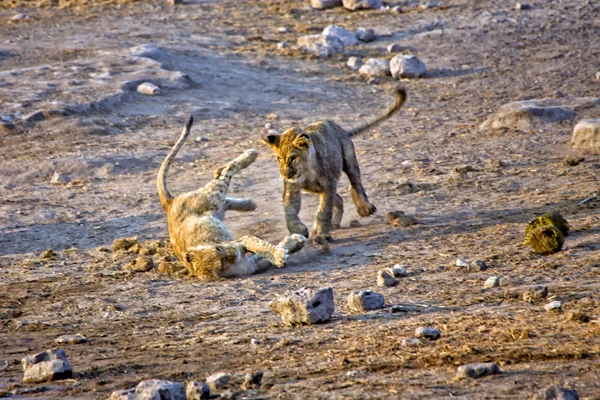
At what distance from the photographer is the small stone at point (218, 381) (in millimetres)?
5000

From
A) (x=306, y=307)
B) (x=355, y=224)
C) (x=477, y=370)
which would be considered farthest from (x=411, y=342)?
(x=355, y=224)

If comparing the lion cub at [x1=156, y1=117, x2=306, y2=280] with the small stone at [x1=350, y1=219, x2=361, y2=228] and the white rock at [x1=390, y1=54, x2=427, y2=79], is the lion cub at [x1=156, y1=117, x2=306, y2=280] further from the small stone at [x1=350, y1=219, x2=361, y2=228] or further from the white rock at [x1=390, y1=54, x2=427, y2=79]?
the white rock at [x1=390, y1=54, x2=427, y2=79]

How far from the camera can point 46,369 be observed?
547 centimetres

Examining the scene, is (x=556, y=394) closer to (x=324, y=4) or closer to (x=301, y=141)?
(x=301, y=141)

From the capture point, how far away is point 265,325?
6258 millimetres

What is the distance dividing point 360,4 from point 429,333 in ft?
42.6

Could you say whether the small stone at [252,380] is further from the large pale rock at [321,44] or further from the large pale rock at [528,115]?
the large pale rock at [321,44]

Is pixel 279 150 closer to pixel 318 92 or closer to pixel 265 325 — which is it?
→ pixel 265 325

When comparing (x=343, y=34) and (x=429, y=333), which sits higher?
(x=429, y=333)

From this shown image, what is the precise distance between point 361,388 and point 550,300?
5.61ft

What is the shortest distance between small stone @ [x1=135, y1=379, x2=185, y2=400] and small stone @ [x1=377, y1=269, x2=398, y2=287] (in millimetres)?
2409

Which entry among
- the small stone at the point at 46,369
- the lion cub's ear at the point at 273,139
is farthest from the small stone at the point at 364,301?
the lion cub's ear at the point at 273,139

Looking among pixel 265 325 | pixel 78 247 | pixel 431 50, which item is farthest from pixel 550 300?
pixel 431 50

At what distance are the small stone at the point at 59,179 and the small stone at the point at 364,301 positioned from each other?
535 cm
